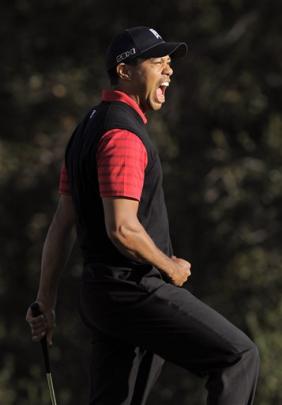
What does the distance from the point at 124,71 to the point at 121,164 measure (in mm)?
492

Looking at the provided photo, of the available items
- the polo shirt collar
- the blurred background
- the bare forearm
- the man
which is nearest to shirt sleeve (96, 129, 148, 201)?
the man

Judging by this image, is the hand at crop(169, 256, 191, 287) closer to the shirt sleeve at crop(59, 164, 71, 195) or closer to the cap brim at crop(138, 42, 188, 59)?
the shirt sleeve at crop(59, 164, 71, 195)

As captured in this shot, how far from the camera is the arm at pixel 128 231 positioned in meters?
4.23

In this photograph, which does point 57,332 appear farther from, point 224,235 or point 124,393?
point 124,393

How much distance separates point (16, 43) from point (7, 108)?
2.25ft

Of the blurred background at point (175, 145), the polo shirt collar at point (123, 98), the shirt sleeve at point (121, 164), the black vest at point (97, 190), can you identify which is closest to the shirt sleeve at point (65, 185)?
the black vest at point (97, 190)

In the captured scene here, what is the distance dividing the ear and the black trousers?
2.25 ft

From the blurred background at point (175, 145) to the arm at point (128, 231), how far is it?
705 cm

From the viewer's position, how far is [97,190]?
175 inches

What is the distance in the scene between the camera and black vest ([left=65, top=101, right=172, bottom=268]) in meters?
4.39

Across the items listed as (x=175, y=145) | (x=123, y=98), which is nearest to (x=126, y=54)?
(x=123, y=98)

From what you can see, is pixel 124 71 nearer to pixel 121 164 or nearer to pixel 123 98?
pixel 123 98

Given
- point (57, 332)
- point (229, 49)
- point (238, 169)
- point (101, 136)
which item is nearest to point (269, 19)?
point (229, 49)

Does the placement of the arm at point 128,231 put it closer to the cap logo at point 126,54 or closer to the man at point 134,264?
the man at point 134,264
